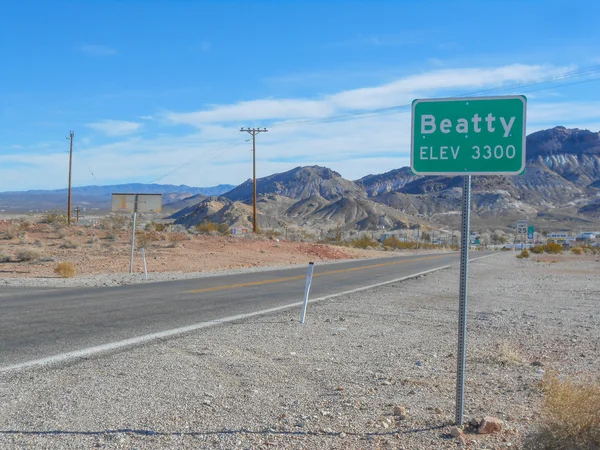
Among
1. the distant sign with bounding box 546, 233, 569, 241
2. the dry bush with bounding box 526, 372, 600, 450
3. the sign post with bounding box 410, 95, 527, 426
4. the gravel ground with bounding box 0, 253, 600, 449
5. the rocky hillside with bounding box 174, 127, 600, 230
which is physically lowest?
the gravel ground with bounding box 0, 253, 600, 449

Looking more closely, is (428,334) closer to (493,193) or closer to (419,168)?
(419,168)

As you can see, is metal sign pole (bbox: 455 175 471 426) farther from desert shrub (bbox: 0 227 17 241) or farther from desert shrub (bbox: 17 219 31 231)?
desert shrub (bbox: 17 219 31 231)

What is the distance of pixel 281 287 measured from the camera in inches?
862

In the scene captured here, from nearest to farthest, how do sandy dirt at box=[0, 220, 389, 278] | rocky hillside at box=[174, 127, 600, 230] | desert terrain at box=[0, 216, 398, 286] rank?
1. desert terrain at box=[0, 216, 398, 286]
2. sandy dirt at box=[0, 220, 389, 278]
3. rocky hillside at box=[174, 127, 600, 230]

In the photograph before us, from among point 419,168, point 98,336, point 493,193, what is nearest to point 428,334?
point 98,336

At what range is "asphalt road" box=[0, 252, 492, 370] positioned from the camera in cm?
1010

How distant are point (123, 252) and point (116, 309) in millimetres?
26199

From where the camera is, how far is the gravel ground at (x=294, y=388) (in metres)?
5.38

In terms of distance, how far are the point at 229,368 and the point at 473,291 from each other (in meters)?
15.8

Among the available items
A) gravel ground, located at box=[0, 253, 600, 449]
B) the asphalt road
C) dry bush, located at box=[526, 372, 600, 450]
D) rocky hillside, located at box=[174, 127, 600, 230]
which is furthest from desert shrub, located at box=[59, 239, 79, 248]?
rocky hillside, located at box=[174, 127, 600, 230]

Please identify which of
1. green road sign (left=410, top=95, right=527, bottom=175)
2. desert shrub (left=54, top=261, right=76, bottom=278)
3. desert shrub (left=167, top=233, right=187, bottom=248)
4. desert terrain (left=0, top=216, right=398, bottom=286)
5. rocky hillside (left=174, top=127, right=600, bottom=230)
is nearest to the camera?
green road sign (left=410, top=95, right=527, bottom=175)

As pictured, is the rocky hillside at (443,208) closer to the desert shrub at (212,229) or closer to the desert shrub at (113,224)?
the desert shrub at (212,229)

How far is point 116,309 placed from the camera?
1428cm

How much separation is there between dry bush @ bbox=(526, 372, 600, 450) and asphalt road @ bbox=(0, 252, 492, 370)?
20.9 ft
